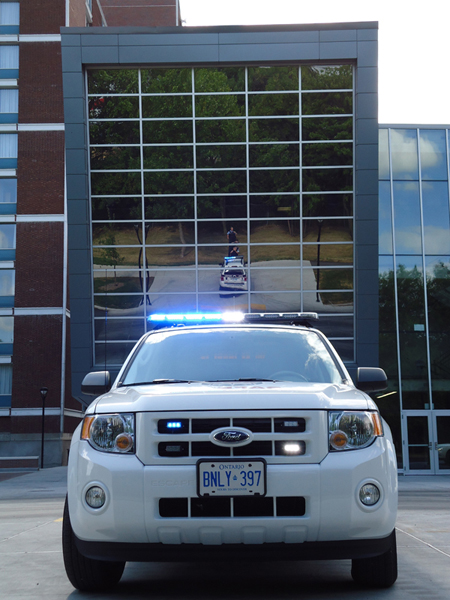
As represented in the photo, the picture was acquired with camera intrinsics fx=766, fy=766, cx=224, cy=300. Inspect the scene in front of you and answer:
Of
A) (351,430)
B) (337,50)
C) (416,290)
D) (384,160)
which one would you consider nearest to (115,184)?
(337,50)

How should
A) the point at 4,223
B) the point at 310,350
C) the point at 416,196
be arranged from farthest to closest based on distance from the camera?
the point at 4,223, the point at 416,196, the point at 310,350

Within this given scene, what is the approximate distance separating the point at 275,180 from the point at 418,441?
12360mm

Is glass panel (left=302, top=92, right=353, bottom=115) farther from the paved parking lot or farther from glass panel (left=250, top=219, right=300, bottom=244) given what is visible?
the paved parking lot

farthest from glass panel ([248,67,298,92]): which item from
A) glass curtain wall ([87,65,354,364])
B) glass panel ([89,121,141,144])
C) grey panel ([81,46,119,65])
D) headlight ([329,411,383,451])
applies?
headlight ([329,411,383,451])

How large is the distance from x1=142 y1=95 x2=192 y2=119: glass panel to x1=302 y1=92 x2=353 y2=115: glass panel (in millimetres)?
4081

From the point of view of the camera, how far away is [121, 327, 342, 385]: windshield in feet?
17.9

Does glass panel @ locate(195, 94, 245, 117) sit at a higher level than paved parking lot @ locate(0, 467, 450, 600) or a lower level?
higher

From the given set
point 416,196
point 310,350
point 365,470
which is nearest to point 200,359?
point 310,350

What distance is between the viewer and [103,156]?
87.5 ft

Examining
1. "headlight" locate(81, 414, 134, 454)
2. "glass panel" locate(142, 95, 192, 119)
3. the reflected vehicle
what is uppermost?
"glass panel" locate(142, 95, 192, 119)

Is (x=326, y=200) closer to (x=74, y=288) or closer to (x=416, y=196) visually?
(x=416, y=196)

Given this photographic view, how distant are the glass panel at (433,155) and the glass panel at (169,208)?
36.4 ft

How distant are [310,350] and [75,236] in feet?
70.6

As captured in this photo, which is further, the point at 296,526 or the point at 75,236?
the point at 75,236
